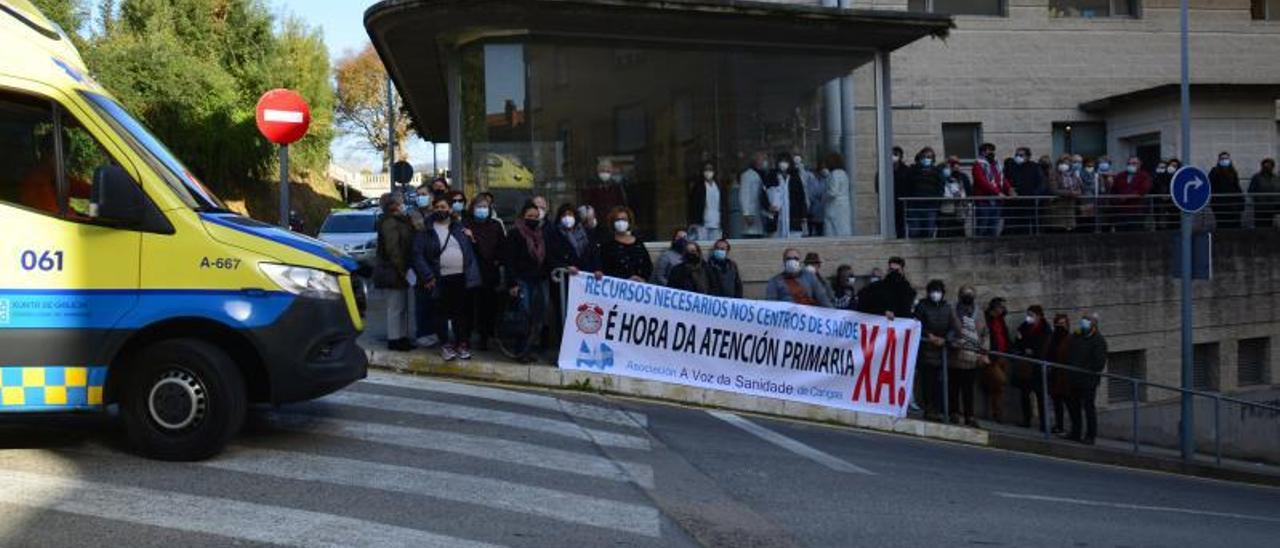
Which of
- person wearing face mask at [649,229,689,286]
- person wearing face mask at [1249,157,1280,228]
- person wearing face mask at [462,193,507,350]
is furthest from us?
person wearing face mask at [1249,157,1280,228]

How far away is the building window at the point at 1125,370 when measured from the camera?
19.0 m

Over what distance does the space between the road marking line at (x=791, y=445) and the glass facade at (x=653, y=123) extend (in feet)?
13.1

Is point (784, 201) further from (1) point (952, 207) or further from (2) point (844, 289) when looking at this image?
(1) point (952, 207)

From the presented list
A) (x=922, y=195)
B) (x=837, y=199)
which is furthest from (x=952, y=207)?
(x=837, y=199)

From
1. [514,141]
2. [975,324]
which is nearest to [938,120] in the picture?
[975,324]

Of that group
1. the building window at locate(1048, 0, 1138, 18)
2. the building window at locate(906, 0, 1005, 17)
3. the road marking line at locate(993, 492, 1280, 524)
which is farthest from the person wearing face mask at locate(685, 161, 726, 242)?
the building window at locate(1048, 0, 1138, 18)

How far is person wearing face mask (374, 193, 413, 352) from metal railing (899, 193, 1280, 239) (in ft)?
24.9

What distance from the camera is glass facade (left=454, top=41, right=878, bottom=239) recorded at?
47.4 ft

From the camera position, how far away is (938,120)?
22344 mm

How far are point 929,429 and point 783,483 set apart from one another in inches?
225

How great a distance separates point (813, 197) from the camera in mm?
15906

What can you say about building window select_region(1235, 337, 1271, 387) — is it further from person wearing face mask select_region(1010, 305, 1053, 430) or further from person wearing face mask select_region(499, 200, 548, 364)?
person wearing face mask select_region(499, 200, 548, 364)

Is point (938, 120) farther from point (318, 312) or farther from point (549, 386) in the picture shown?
point (318, 312)

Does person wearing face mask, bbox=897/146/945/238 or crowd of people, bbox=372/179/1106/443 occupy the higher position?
person wearing face mask, bbox=897/146/945/238
